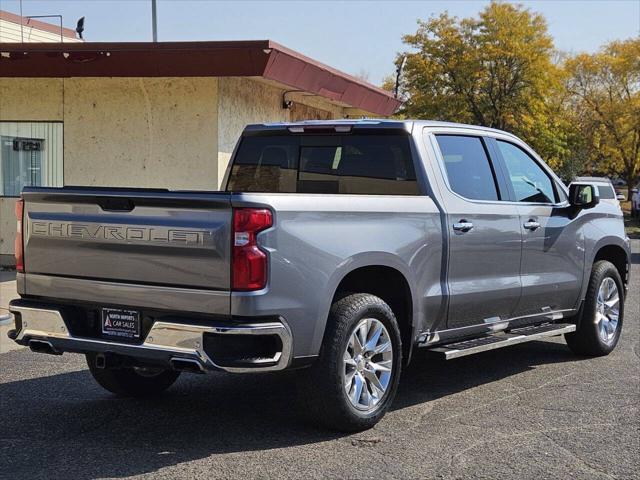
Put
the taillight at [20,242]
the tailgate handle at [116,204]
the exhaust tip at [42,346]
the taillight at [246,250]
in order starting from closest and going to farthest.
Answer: the taillight at [246,250]
the tailgate handle at [116,204]
the exhaust tip at [42,346]
the taillight at [20,242]

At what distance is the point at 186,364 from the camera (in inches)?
187

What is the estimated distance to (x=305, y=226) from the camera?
4.94m


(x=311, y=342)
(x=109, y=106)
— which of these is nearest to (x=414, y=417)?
(x=311, y=342)

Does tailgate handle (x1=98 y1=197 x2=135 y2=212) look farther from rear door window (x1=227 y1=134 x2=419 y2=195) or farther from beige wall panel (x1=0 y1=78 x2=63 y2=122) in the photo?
beige wall panel (x1=0 y1=78 x2=63 y2=122)

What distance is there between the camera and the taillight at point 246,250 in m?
4.64

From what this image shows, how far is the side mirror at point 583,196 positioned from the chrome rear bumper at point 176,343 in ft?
12.2

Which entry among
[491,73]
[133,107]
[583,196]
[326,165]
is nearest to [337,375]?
[326,165]

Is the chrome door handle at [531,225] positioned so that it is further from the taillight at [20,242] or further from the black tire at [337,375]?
the taillight at [20,242]

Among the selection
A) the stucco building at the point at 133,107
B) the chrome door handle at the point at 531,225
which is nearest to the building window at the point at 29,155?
the stucco building at the point at 133,107

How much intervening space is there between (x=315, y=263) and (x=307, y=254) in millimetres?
87

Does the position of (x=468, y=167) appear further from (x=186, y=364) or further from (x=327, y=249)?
(x=186, y=364)

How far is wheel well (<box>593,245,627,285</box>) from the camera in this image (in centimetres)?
834

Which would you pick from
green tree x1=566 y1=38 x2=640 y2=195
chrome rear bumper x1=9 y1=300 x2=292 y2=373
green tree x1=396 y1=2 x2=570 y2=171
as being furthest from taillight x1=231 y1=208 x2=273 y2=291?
green tree x1=566 y1=38 x2=640 y2=195

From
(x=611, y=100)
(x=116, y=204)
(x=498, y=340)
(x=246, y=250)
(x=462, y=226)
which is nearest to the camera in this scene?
(x=246, y=250)
